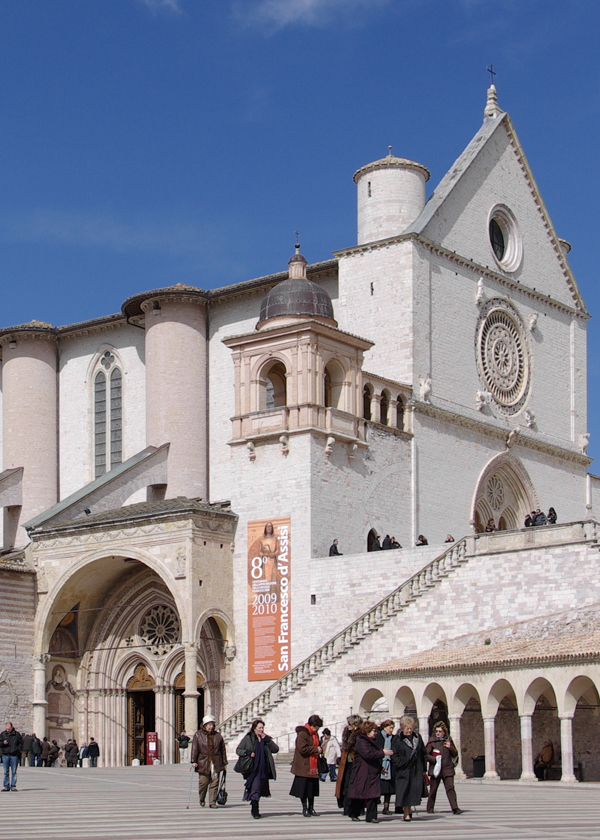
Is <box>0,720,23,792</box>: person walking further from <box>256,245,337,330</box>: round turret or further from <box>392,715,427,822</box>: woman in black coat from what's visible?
<box>256,245,337,330</box>: round turret

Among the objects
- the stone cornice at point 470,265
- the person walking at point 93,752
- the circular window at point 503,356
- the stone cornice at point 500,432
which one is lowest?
the person walking at point 93,752

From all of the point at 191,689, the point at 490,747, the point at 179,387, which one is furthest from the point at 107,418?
the point at 490,747

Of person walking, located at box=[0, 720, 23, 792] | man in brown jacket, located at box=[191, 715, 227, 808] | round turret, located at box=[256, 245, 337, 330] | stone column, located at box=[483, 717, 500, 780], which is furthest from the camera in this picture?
round turret, located at box=[256, 245, 337, 330]

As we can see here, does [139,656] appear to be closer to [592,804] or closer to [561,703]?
[561,703]

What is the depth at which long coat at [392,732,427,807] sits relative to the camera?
18.2 metres

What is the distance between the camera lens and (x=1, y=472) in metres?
48.7

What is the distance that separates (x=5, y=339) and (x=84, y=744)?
15511mm

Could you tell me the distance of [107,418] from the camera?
48750 millimetres

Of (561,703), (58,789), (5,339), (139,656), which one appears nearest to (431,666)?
(561,703)

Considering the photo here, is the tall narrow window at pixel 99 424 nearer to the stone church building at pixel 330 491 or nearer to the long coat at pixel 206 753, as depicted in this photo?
the stone church building at pixel 330 491

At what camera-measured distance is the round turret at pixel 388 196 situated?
43062 millimetres

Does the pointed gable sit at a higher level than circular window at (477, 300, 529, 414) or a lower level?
higher

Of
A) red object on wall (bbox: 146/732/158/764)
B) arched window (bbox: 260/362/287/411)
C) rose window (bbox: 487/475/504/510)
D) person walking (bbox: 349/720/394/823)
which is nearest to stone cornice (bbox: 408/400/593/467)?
rose window (bbox: 487/475/504/510)

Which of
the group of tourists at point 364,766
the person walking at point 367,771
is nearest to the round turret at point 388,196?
the group of tourists at point 364,766
